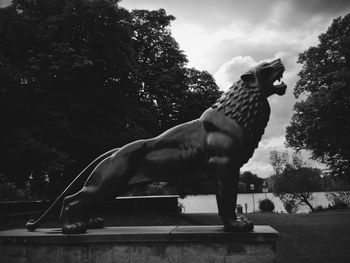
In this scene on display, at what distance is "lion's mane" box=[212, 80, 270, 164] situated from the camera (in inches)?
174

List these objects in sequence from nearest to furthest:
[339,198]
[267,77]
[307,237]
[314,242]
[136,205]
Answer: [267,77] → [314,242] → [307,237] → [136,205] → [339,198]

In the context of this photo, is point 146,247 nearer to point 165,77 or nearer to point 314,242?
point 314,242

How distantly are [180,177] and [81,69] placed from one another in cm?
1477

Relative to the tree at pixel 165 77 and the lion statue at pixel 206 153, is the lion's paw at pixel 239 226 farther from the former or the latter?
the tree at pixel 165 77

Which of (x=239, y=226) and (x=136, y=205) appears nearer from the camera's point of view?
(x=239, y=226)

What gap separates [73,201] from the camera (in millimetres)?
4734

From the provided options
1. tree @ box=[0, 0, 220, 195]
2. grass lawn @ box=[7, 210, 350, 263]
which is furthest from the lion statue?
tree @ box=[0, 0, 220, 195]

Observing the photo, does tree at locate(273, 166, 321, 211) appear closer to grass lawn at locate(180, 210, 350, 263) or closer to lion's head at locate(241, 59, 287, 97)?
grass lawn at locate(180, 210, 350, 263)

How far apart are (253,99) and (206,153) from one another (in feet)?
2.97

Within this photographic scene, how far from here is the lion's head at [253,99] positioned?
4.44 metres

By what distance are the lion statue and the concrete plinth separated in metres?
0.28

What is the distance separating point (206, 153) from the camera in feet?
14.7

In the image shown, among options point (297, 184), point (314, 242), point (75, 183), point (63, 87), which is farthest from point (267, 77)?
point (297, 184)

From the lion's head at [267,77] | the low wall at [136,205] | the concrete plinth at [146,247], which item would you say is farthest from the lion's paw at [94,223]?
the low wall at [136,205]
